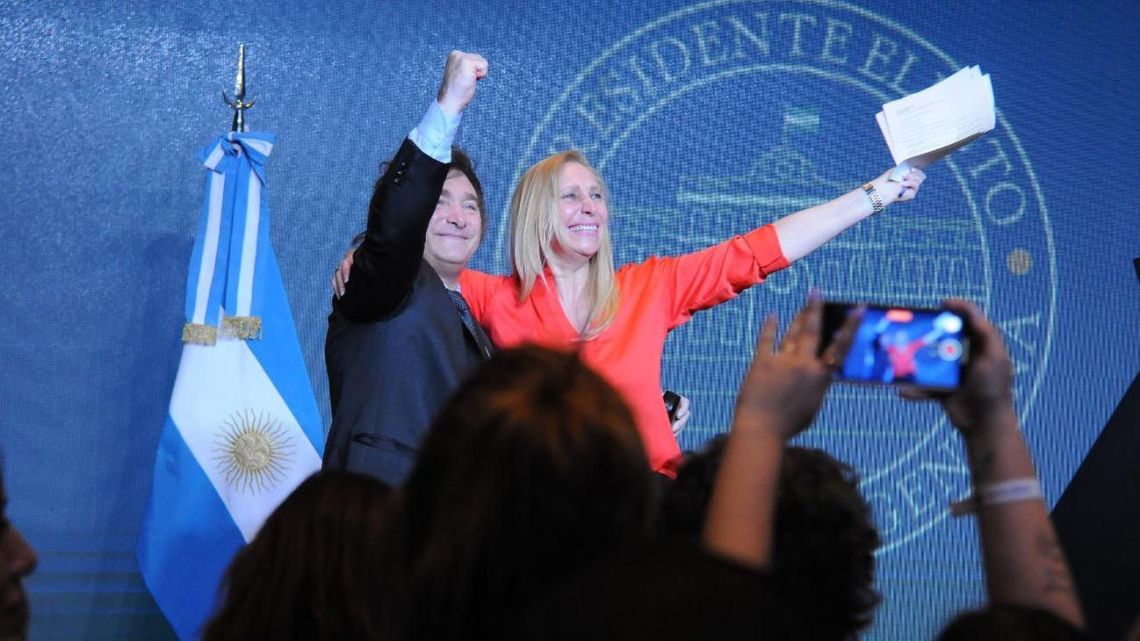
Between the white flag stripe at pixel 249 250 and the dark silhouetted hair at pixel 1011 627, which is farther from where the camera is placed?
the white flag stripe at pixel 249 250

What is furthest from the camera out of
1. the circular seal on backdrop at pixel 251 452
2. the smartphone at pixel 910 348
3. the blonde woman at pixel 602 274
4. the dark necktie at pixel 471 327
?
the circular seal on backdrop at pixel 251 452

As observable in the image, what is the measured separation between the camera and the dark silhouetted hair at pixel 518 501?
90 cm

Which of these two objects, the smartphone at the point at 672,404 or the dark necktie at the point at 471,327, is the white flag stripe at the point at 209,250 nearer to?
the dark necktie at the point at 471,327

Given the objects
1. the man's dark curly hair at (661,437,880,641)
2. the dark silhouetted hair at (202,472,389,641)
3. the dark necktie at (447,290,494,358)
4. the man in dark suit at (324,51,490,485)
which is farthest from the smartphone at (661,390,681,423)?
the dark silhouetted hair at (202,472,389,641)

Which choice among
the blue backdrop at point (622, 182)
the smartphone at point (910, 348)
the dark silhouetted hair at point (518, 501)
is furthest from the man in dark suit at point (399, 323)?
the blue backdrop at point (622, 182)

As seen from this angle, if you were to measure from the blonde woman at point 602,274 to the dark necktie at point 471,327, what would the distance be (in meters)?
0.18

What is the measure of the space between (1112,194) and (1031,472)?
3506mm

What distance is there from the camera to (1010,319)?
168 inches

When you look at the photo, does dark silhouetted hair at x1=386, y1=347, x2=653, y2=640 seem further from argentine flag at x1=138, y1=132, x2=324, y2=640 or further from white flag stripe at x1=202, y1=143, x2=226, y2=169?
white flag stripe at x1=202, y1=143, x2=226, y2=169

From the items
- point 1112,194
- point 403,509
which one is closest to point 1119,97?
point 1112,194

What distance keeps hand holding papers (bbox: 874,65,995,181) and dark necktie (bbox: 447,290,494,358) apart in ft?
3.06

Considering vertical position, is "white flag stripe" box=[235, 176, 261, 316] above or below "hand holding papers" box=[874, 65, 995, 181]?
below

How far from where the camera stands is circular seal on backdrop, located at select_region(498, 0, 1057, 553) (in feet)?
13.5

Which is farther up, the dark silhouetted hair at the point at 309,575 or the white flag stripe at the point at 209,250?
the white flag stripe at the point at 209,250
